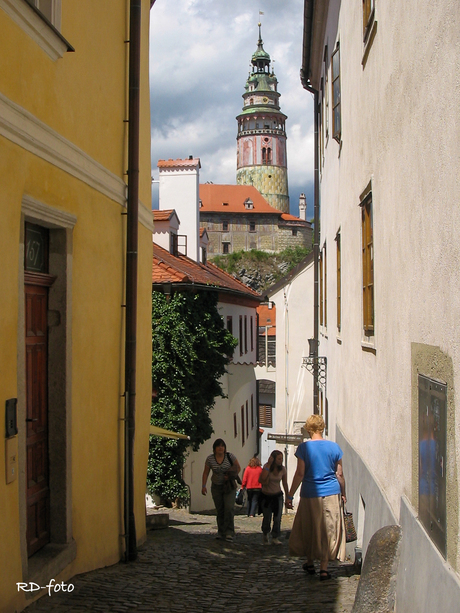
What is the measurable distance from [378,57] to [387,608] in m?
4.02

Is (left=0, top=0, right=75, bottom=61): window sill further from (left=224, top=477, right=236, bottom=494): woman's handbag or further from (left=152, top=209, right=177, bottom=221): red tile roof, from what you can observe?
(left=152, top=209, right=177, bottom=221): red tile roof

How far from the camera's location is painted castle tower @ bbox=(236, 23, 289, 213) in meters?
110

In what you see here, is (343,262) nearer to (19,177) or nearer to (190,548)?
(190,548)

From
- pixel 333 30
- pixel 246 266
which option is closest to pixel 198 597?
pixel 333 30

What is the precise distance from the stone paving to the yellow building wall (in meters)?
0.30

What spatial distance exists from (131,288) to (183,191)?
17.0 m

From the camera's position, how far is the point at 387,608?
14.7 ft

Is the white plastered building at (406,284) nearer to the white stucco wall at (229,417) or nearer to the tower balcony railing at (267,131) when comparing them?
the white stucco wall at (229,417)

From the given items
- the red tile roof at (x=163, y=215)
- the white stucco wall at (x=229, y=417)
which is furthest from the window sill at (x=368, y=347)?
the red tile roof at (x=163, y=215)

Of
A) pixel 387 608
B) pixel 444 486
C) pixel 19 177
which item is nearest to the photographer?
pixel 444 486

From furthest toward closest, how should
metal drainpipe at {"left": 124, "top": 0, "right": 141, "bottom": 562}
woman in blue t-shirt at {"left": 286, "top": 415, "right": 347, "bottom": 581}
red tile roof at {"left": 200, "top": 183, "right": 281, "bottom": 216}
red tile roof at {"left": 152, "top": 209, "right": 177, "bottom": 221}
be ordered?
red tile roof at {"left": 200, "top": 183, "right": 281, "bottom": 216}, red tile roof at {"left": 152, "top": 209, "right": 177, "bottom": 221}, metal drainpipe at {"left": 124, "top": 0, "right": 141, "bottom": 562}, woman in blue t-shirt at {"left": 286, "top": 415, "right": 347, "bottom": 581}

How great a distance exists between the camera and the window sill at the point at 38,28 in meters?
4.68

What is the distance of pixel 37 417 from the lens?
221 inches

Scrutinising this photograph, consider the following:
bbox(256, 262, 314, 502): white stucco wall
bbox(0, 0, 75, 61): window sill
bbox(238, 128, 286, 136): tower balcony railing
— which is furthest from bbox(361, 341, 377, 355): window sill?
bbox(238, 128, 286, 136): tower balcony railing
